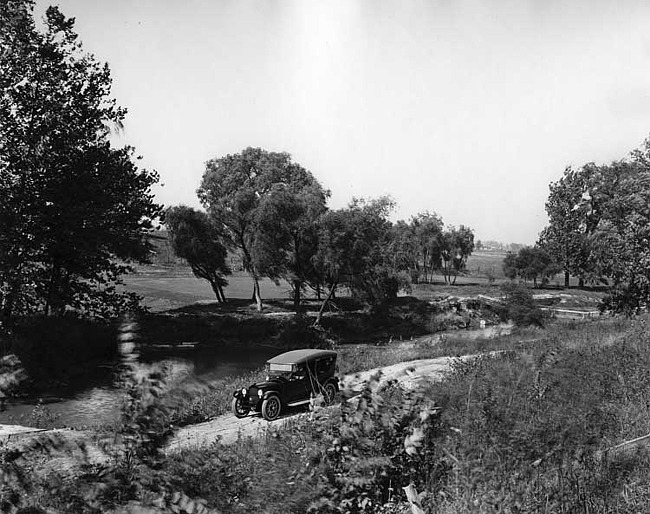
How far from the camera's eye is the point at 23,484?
15.0 ft

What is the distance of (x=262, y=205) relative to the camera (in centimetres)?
3628

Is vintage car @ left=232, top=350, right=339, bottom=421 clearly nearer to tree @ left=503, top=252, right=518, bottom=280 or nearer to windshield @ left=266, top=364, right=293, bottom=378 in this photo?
windshield @ left=266, top=364, right=293, bottom=378

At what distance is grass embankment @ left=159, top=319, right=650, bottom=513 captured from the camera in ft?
15.5

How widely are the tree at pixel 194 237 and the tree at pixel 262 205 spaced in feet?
3.87

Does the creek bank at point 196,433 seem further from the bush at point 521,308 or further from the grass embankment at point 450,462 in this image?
the bush at point 521,308

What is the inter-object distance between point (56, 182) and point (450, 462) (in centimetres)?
2265

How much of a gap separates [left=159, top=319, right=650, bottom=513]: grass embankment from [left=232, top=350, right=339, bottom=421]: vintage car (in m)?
5.56

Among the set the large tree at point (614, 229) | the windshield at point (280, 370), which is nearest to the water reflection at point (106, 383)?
the windshield at point (280, 370)

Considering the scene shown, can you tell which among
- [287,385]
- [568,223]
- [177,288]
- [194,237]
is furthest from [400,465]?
[568,223]

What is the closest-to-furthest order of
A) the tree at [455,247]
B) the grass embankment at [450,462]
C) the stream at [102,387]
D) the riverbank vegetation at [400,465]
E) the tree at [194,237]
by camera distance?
the riverbank vegetation at [400,465], the grass embankment at [450,462], the stream at [102,387], the tree at [194,237], the tree at [455,247]

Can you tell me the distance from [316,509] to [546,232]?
66256 mm

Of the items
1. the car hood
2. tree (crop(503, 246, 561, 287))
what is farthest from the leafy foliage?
tree (crop(503, 246, 561, 287))

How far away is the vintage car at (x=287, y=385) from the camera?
1329 centimetres

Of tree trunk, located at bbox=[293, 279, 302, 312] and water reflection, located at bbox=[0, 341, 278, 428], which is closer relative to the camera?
water reflection, located at bbox=[0, 341, 278, 428]
